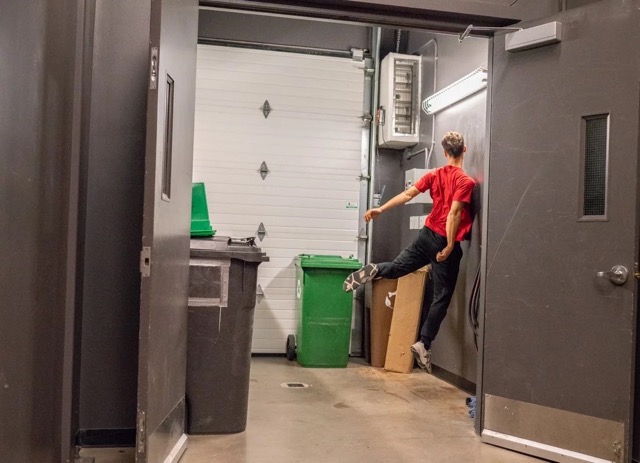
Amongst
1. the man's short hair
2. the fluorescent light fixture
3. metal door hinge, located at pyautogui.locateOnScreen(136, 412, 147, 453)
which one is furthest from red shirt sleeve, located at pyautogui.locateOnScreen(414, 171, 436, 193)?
metal door hinge, located at pyautogui.locateOnScreen(136, 412, 147, 453)

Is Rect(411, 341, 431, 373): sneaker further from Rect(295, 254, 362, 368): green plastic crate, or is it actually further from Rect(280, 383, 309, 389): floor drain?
Rect(295, 254, 362, 368): green plastic crate

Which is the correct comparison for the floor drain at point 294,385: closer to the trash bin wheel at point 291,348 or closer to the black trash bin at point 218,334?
the trash bin wheel at point 291,348

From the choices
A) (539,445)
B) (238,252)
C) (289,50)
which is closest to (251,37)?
(289,50)

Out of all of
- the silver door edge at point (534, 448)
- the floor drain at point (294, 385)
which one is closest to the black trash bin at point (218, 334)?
the floor drain at point (294, 385)

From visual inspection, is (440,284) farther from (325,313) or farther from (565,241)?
(565,241)

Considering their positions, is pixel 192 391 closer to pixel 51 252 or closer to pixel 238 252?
pixel 238 252

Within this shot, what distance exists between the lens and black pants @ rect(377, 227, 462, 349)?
4.72 meters

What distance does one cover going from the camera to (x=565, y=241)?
3080 millimetres

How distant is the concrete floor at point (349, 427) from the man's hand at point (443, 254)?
1.10 metres

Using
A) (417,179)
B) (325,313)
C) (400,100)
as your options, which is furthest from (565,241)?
(400,100)

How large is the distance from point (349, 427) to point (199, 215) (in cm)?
166

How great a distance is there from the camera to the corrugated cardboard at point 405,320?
5.33m

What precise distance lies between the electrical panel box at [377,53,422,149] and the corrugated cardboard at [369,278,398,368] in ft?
5.13

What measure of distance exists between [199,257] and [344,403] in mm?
1717
